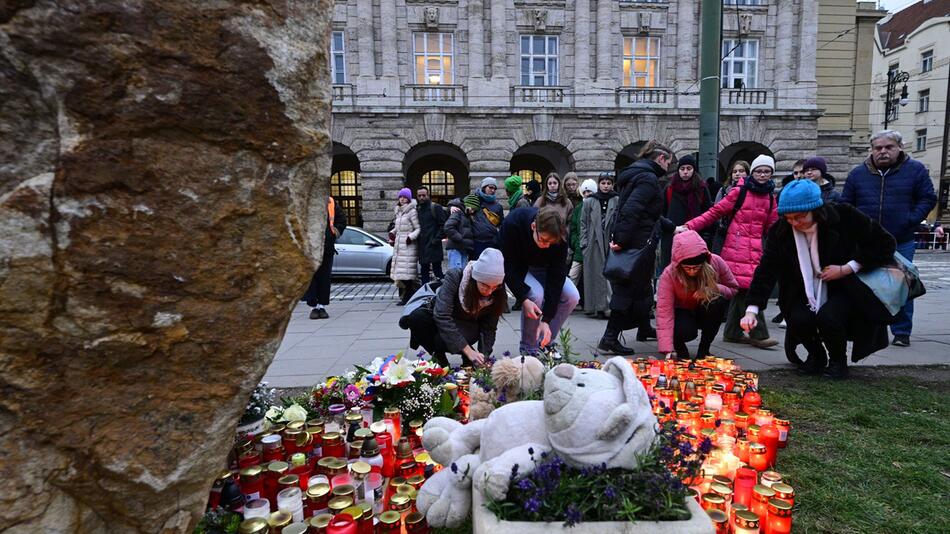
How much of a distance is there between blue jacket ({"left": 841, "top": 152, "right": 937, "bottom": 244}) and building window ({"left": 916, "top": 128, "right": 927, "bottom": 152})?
3716cm

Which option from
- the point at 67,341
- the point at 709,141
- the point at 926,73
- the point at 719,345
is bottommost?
the point at 719,345

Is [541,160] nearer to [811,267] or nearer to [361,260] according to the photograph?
[361,260]

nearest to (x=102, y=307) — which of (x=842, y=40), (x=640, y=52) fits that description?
(x=640, y=52)

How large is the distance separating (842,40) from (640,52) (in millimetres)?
9146

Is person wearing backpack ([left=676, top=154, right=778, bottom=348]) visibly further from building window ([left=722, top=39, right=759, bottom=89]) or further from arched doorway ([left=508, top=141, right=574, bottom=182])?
building window ([left=722, top=39, right=759, bottom=89])

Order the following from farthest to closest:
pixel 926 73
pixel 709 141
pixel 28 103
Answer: pixel 926 73
pixel 709 141
pixel 28 103

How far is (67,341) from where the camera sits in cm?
115

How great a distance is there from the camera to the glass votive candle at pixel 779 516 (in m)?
1.77

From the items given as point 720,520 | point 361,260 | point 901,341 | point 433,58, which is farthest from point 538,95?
point 720,520

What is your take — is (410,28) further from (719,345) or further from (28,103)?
(28,103)

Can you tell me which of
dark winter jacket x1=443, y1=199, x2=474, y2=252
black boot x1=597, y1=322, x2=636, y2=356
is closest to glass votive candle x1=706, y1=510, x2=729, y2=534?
black boot x1=597, y1=322, x2=636, y2=356

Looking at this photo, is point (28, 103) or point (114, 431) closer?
point (28, 103)

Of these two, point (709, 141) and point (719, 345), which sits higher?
→ point (709, 141)

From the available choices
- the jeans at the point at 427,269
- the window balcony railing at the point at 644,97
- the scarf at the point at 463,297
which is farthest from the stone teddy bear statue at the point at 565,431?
the window balcony railing at the point at 644,97
